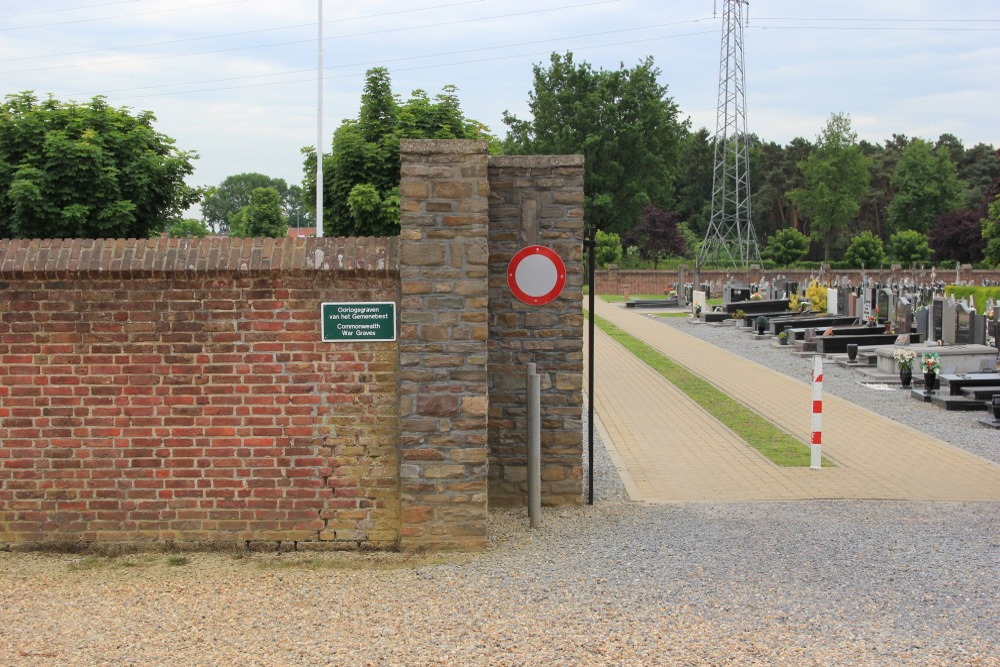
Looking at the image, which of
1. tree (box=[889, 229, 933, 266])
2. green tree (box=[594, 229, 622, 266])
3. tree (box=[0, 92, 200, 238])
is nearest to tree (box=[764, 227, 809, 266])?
tree (box=[889, 229, 933, 266])

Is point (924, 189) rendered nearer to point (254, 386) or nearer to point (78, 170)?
point (78, 170)

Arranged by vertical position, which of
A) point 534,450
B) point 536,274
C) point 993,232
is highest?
point 993,232

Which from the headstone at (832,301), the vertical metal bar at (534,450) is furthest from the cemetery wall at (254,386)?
the headstone at (832,301)

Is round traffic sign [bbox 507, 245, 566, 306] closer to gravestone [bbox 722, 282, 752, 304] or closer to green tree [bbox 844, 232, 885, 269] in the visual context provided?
gravestone [bbox 722, 282, 752, 304]

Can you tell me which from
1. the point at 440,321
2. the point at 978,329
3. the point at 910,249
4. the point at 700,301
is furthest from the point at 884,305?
the point at 910,249

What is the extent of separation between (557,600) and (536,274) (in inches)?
119

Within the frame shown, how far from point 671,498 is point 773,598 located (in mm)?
2969

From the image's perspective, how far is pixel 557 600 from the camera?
600 cm

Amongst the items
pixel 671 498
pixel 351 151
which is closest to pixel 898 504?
pixel 671 498

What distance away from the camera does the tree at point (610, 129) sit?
245 feet

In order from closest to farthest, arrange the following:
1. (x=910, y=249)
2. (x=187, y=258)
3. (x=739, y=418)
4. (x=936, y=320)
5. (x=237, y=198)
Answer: (x=187, y=258) → (x=739, y=418) → (x=936, y=320) → (x=910, y=249) → (x=237, y=198)

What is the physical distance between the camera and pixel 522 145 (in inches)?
3009

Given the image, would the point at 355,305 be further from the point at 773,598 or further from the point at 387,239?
the point at 773,598

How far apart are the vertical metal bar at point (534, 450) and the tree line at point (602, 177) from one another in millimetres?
12418
